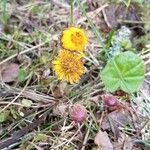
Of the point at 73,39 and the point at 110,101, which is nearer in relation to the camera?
the point at 73,39

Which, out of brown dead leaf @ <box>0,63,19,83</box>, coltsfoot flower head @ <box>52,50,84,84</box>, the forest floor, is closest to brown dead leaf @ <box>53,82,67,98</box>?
the forest floor

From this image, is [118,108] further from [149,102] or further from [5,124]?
[5,124]

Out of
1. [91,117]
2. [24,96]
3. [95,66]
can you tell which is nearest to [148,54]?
[95,66]

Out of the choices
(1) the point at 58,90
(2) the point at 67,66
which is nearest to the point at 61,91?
(1) the point at 58,90

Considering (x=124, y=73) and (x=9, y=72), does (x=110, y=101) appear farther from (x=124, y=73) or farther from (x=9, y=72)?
(x=9, y=72)

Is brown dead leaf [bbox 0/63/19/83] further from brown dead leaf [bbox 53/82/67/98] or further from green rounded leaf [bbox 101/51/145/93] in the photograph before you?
green rounded leaf [bbox 101/51/145/93]
